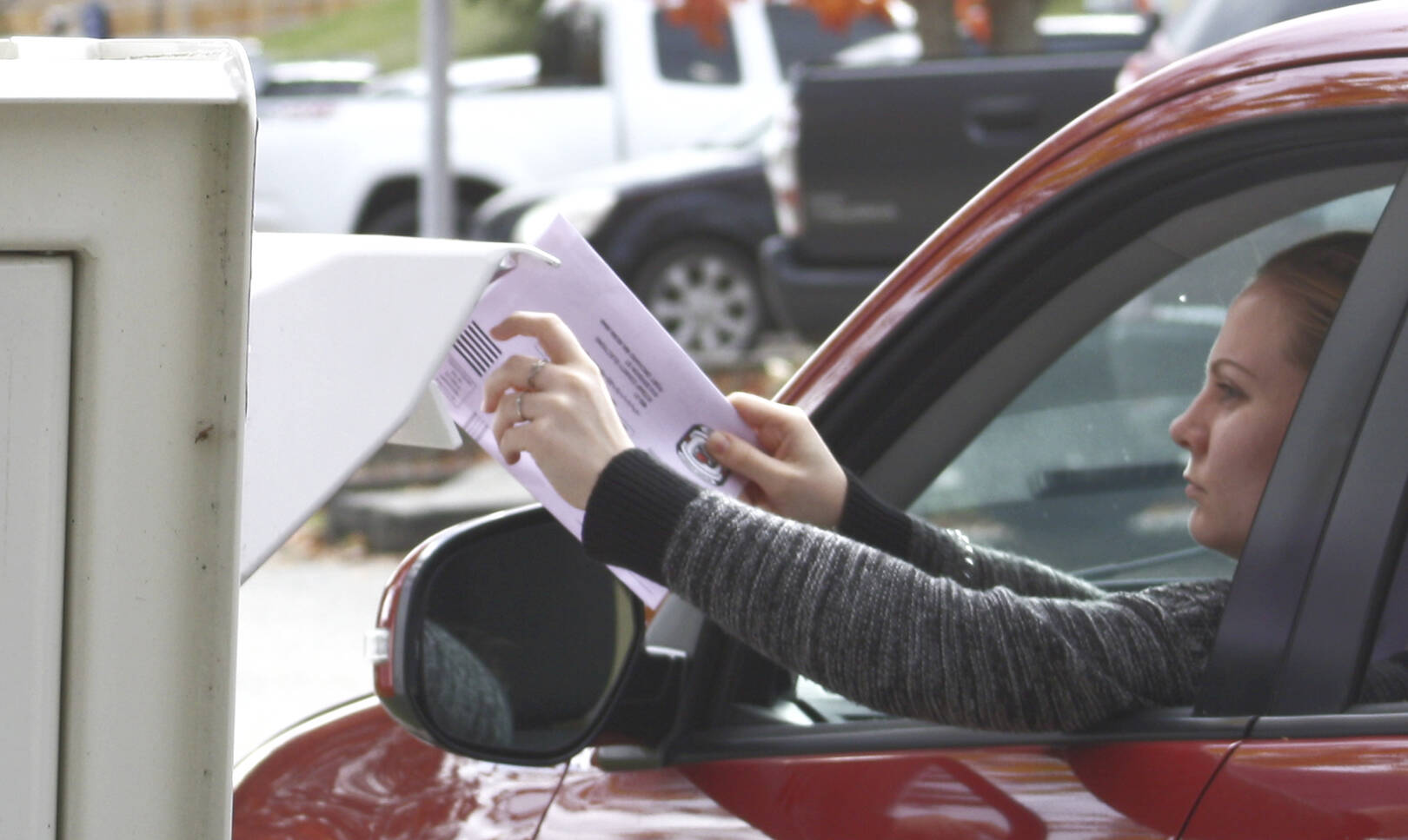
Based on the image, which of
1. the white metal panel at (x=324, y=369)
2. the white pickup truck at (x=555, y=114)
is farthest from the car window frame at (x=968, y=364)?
the white pickup truck at (x=555, y=114)

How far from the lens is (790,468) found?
5.68 feet

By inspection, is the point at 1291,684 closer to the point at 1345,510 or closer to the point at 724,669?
the point at 1345,510

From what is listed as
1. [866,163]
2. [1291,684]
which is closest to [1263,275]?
[1291,684]

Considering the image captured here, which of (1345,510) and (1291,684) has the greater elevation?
(1345,510)

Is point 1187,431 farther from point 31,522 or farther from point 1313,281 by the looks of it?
point 31,522

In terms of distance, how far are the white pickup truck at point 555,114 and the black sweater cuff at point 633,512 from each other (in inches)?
393

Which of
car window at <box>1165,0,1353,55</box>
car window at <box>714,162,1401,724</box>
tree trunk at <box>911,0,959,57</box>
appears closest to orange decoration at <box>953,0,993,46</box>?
tree trunk at <box>911,0,959,57</box>

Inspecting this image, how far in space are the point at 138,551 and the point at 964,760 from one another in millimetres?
741

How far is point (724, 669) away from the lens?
182 cm

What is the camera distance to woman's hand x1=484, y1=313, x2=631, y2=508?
1525 mm

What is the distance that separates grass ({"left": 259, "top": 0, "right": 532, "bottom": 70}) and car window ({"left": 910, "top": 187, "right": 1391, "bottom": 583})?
772 inches

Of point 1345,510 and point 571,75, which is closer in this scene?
point 1345,510

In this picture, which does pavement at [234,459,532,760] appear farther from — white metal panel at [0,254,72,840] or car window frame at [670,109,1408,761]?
white metal panel at [0,254,72,840]

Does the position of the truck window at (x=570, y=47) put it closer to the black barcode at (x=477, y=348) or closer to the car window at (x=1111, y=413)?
the car window at (x=1111, y=413)
